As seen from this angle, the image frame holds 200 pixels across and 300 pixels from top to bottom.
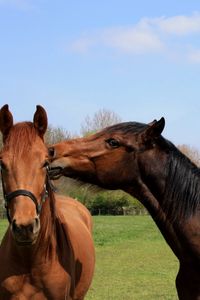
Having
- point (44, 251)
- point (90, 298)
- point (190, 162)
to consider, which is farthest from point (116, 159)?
point (90, 298)

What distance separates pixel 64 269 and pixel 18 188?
1.13m

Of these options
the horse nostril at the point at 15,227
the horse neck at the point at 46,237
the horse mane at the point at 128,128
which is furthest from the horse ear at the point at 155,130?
the horse nostril at the point at 15,227

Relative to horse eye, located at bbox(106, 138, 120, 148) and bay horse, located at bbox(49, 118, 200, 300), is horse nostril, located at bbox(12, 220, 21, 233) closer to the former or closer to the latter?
bay horse, located at bbox(49, 118, 200, 300)

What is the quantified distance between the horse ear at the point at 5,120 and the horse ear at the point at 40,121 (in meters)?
0.22

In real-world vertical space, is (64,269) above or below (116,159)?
below

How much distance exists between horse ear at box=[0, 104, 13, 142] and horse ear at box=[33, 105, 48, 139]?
215 millimetres

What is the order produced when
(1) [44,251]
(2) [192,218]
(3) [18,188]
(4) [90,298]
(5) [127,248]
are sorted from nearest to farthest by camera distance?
(3) [18,188], (2) [192,218], (1) [44,251], (4) [90,298], (5) [127,248]

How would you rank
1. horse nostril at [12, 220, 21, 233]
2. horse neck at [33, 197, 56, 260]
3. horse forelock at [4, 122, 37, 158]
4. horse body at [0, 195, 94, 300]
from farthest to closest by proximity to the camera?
horse neck at [33, 197, 56, 260], horse body at [0, 195, 94, 300], horse forelock at [4, 122, 37, 158], horse nostril at [12, 220, 21, 233]

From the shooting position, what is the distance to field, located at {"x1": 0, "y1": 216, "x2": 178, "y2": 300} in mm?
9541

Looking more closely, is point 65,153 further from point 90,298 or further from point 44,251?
point 90,298

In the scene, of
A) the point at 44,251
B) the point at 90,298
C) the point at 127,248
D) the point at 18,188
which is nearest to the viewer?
the point at 18,188

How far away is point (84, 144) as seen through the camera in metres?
4.52

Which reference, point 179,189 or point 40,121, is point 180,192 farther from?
point 40,121

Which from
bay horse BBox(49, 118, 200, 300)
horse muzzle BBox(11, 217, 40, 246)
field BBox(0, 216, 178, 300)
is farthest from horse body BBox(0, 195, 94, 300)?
field BBox(0, 216, 178, 300)
